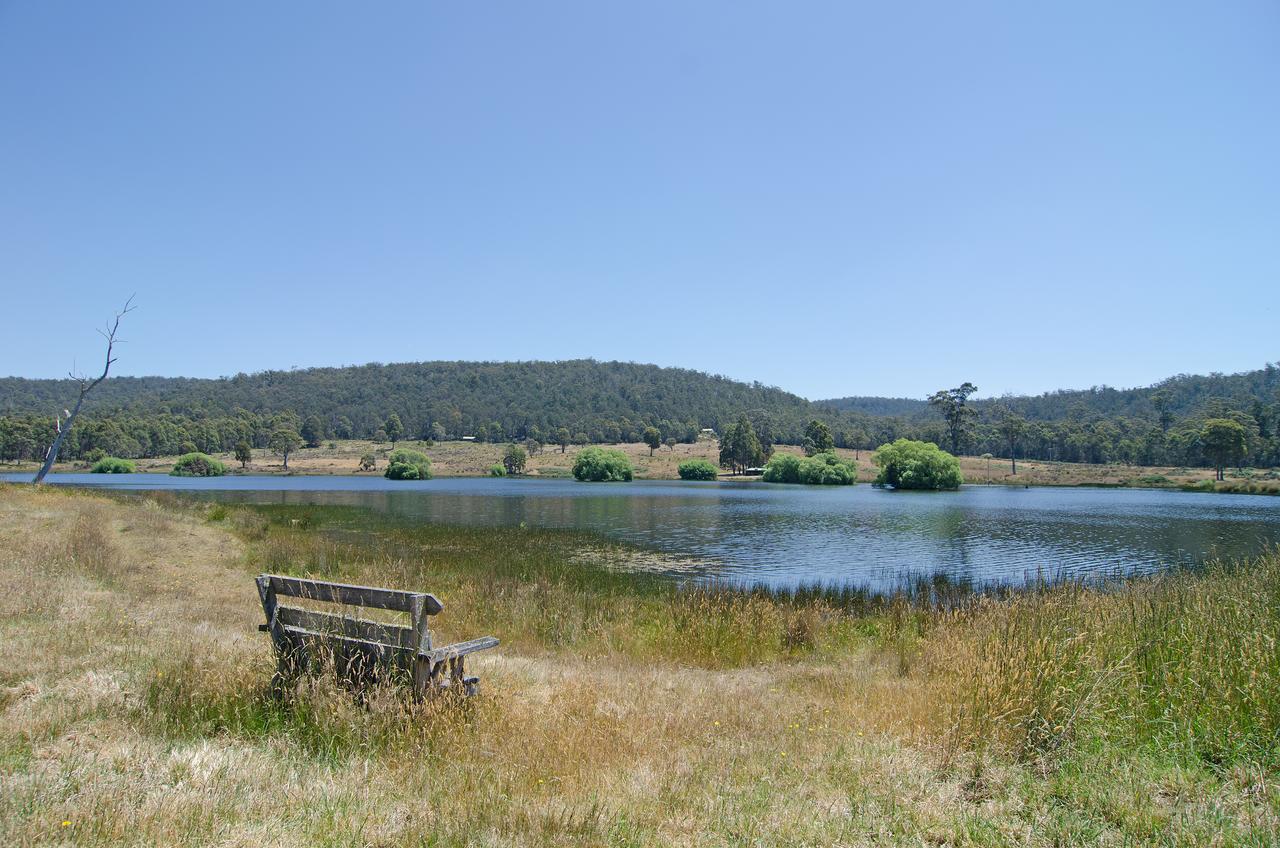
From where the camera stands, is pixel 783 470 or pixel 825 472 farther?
pixel 783 470

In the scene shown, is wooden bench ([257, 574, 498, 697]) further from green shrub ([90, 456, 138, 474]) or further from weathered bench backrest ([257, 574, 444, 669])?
green shrub ([90, 456, 138, 474])

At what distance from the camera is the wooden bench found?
21.3ft

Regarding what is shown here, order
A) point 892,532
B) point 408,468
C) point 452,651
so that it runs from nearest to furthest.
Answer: point 452,651, point 892,532, point 408,468

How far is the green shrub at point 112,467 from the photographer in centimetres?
12095

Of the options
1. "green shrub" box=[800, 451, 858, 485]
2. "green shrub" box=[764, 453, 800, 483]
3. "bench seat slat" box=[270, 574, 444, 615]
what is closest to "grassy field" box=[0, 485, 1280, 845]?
"bench seat slat" box=[270, 574, 444, 615]

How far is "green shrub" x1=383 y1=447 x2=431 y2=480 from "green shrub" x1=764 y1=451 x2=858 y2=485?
58.9 meters

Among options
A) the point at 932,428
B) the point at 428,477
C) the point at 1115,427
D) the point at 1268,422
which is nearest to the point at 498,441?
the point at 428,477

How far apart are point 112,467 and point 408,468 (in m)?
56.6

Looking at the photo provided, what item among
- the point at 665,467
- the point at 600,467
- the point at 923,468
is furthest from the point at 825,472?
the point at 600,467

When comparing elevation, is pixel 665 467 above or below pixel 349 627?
below

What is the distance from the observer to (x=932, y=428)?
579 feet

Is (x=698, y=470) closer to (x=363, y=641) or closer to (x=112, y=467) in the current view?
(x=112, y=467)

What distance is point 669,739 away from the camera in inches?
261

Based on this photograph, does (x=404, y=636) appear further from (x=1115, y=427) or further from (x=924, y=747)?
(x=1115, y=427)
